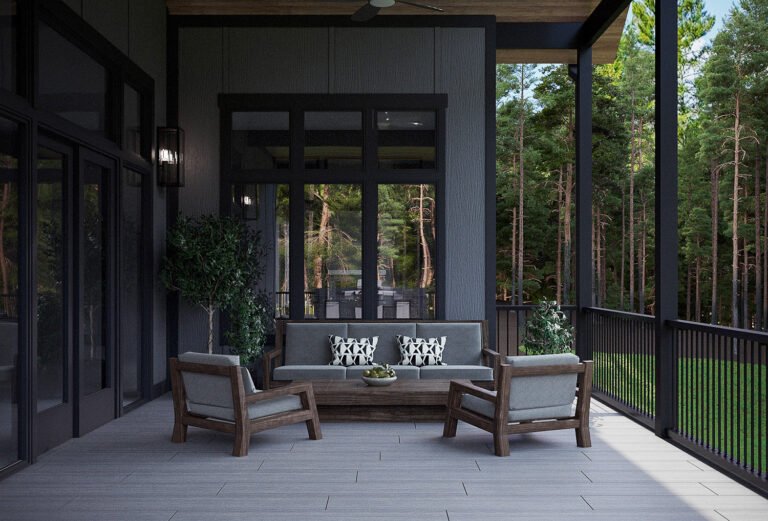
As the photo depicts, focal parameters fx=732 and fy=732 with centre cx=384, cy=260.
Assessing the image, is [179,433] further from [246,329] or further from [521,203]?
[521,203]

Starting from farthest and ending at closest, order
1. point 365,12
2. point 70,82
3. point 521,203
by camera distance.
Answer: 1. point 521,203
2. point 365,12
3. point 70,82

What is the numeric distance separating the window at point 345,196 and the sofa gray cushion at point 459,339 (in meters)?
0.38

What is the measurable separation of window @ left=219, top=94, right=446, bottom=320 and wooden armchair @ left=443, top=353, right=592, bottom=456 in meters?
2.75

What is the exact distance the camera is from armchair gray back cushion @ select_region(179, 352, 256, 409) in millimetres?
5219

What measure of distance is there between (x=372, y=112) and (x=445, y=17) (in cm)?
133

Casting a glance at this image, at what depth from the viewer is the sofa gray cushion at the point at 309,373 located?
23.0 feet

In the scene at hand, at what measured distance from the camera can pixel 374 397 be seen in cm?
616

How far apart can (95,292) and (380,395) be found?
255 cm

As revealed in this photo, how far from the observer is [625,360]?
6.93 metres

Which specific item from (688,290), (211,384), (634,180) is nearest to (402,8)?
(211,384)

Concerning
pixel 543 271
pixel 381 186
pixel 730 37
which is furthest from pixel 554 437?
pixel 730 37

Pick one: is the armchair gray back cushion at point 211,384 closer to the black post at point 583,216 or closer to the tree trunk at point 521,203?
the black post at point 583,216

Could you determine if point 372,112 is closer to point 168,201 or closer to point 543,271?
point 168,201

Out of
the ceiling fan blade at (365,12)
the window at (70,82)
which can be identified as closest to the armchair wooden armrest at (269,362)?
the window at (70,82)
